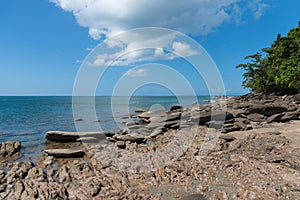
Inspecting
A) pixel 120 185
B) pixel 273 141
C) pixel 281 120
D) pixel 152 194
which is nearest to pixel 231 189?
pixel 152 194

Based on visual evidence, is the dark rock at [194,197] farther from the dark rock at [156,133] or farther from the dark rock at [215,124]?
the dark rock at [215,124]

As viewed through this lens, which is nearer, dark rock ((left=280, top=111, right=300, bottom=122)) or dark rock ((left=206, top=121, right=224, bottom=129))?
dark rock ((left=206, top=121, right=224, bottom=129))

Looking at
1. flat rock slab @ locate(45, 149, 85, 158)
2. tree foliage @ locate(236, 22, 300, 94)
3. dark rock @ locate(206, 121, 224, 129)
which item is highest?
tree foliage @ locate(236, 22, 300, 94)

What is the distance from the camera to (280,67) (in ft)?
95.7

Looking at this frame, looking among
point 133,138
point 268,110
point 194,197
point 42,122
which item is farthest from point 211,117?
point 42,122

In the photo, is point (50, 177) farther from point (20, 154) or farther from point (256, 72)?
point (256, 72)

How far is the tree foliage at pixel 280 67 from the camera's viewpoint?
26.7m

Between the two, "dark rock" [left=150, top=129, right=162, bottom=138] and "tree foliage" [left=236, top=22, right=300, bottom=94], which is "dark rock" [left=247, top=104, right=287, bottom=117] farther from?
"tree foliage" [left=236, top=22, right=300, bottom=94]

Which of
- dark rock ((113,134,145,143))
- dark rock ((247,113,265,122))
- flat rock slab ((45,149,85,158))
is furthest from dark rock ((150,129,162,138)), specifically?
dark rock ((247,113,265,122))

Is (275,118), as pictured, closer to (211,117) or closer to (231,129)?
(231,129)

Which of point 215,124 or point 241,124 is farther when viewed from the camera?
point 215,124

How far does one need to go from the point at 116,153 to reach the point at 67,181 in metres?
2.83

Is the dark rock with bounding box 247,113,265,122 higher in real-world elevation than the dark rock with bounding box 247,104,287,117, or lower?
lower

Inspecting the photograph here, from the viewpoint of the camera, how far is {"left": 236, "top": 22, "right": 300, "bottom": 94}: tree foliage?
1051 inches
